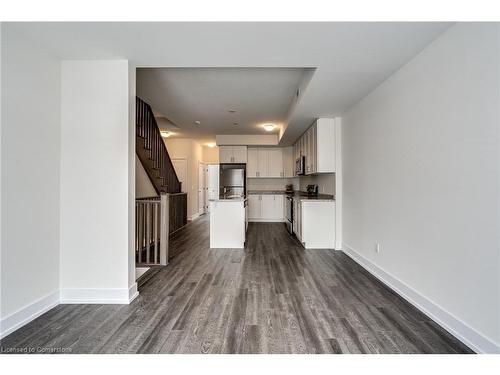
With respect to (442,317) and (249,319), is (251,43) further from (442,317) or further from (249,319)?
(442,317)

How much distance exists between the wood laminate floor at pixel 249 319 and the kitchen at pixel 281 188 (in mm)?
1228

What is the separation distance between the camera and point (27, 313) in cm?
200

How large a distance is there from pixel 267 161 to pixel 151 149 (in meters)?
3.98

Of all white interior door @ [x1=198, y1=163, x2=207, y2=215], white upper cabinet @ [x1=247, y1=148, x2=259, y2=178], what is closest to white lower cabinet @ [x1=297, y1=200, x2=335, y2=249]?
white upper cabinet @ [x1=247, y1=148, x2=259, y2=178]

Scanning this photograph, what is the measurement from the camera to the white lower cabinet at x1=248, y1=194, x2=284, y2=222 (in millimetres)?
7488

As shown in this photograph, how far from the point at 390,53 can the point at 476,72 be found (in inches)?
29.8

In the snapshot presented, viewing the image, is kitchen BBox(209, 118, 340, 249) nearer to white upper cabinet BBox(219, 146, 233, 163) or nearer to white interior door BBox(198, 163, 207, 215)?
white upper cabinet BBox(219, 146, 233, 163)

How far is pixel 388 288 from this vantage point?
2.65 m

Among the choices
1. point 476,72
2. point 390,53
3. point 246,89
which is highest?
point 246,89

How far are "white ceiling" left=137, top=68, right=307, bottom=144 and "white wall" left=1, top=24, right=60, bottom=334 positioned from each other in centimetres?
Answer: 116

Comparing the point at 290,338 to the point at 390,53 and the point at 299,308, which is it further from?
the point at 390,53

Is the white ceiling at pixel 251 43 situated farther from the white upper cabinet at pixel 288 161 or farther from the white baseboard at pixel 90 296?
the white upper cabinet at pixel 288 161
